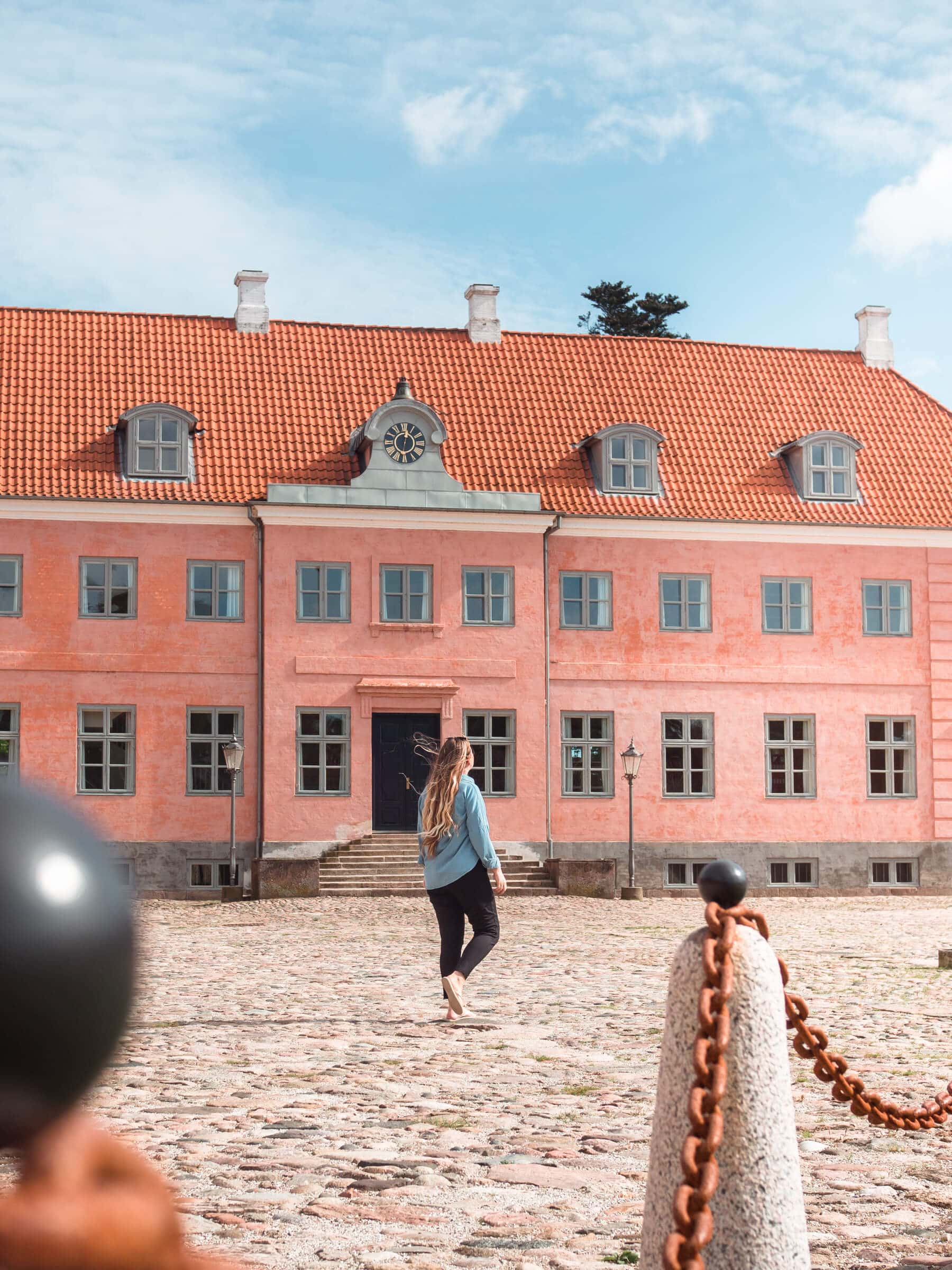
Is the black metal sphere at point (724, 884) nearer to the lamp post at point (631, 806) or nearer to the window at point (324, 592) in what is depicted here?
the lamp post at point (631, 806)

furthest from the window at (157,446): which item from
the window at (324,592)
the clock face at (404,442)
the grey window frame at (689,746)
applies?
the grey window frame at (689,746)

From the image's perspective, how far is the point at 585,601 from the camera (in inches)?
1216

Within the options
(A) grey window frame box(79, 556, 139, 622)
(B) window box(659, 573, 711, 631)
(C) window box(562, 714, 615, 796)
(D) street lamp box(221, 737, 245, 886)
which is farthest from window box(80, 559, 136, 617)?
(B) window box(659, 573, 711, 631)

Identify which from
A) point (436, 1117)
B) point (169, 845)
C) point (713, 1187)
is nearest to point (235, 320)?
point (169, 845)

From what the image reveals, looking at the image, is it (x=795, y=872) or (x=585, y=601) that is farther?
(x=795, y=872)

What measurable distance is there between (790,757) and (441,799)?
2165cm

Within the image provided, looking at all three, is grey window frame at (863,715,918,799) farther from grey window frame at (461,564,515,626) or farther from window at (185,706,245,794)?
window at (185,706,245,794)

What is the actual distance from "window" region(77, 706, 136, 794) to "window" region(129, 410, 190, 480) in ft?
15.4

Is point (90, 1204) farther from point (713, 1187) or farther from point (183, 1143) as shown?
point (183, 1143)

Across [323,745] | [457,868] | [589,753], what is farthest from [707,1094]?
[589,753]

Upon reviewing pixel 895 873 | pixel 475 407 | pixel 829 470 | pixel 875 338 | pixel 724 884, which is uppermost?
pixel 875 338

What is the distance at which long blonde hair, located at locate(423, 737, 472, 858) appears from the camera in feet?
34.9

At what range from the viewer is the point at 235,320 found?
3350cm

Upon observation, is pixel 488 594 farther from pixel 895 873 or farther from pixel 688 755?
pixel 895 873
